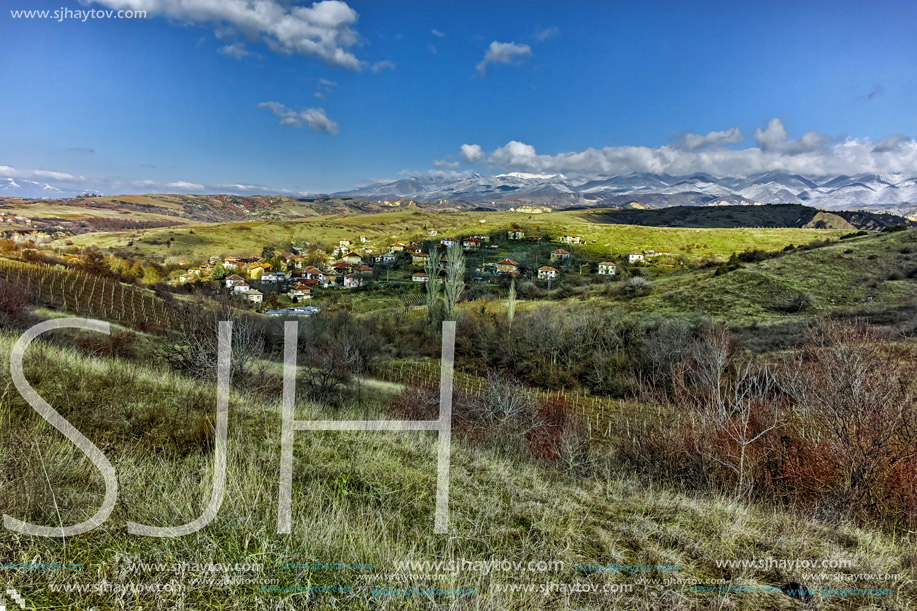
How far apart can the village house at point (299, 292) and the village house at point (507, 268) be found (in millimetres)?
31648

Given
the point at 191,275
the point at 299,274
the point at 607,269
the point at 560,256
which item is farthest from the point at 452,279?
the point at 191,275

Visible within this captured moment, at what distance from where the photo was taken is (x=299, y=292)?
56.2m

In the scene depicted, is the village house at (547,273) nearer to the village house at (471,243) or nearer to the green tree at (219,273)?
the village house at (471,243)

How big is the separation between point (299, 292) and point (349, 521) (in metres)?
58.2

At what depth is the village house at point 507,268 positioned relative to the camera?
2544 inches

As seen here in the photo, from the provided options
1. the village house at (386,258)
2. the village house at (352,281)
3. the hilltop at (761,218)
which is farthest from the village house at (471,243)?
the hilltop at (761,218)

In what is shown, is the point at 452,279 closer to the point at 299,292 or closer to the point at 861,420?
the point at 861,420

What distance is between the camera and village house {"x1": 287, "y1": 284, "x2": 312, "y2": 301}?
5384 centimetres

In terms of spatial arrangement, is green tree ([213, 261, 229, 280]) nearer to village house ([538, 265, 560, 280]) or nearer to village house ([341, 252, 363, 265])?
village house ([341, 252, 363, 265])

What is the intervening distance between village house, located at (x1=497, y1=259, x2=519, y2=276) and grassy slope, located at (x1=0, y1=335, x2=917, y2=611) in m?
60.3

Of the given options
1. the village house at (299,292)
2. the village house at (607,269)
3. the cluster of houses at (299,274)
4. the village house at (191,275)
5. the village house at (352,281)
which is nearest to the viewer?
the village house at (299,292)

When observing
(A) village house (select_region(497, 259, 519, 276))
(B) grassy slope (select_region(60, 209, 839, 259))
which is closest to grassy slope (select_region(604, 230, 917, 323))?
(A) village house (select_region(497, 259, 519, 276))

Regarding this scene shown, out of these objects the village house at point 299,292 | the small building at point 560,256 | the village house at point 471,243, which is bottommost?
the village house at point 299,292

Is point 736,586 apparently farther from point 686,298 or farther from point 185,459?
point 686,298
